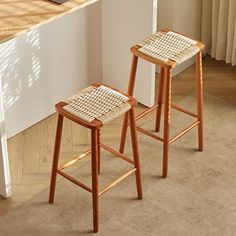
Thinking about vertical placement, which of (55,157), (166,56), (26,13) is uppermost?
(26,13)

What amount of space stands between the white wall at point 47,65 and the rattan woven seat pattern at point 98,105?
59 centimetres

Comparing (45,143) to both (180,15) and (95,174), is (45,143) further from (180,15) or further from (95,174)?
(180,15)

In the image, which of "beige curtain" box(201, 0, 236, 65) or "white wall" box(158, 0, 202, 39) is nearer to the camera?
"white wall" box(158, 0, 202, 39)

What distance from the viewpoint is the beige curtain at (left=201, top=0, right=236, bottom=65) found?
427 cm

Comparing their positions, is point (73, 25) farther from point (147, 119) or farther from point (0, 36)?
point (0, 36)

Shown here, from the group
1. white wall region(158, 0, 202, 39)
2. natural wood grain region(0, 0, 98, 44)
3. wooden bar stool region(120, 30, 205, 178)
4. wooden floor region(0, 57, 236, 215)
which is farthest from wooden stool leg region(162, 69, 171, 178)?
white wall region(158, 0, 202, 39)

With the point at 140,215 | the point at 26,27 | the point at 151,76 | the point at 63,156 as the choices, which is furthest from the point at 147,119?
the point at 26,27

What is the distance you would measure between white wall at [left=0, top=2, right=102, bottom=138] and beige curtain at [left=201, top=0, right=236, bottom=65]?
733mm

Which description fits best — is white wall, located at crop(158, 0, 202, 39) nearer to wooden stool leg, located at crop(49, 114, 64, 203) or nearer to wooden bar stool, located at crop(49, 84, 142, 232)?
wooden bar stool, located at crop(49, 84, 142, 232)

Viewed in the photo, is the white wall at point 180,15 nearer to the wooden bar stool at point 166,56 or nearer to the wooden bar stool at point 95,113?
the wooden bar stool at point 166,56

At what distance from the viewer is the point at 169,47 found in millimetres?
3389

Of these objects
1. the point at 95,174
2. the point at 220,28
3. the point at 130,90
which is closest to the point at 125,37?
the point at 130,90

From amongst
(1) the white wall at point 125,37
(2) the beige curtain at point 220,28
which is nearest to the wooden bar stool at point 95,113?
(1) the white wall at point 125,37

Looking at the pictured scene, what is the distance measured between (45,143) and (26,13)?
36.6 inches
